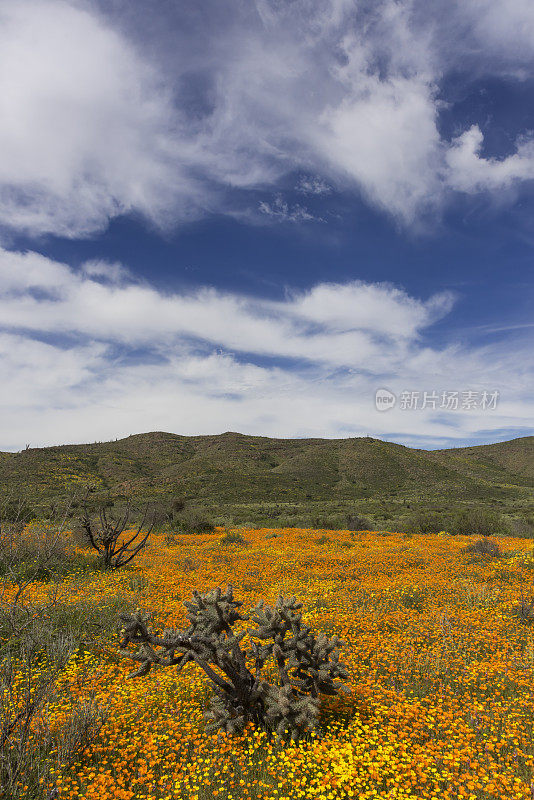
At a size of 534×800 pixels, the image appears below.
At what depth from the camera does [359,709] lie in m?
5.83

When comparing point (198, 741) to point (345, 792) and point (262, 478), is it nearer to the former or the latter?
point (345, 792)

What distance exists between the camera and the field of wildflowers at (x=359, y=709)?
4.31m

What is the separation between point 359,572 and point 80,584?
920cm

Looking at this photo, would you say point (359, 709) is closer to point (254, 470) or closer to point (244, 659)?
point (244, 659)

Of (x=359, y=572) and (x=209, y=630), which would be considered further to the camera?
(x=359, y=572)

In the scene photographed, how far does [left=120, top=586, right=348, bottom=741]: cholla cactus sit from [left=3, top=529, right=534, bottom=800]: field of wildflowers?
266 mm

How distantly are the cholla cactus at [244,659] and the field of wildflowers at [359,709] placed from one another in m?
0.27

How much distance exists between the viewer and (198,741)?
5055mm

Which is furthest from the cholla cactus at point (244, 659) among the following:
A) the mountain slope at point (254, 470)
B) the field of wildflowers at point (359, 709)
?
the mountain slope at point (254, 470)

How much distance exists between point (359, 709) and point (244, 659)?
203 centimetres

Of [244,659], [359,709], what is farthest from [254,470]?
[244,659]

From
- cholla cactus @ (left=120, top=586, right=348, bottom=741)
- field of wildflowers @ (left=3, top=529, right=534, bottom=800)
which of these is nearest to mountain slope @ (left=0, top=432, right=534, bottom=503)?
field of wildflowers @ (left=3, top=529, right=534, bottom=800)

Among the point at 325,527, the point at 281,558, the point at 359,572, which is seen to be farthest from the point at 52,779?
the point at 325,527

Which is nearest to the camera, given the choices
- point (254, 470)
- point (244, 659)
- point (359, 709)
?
point (244, 659)
